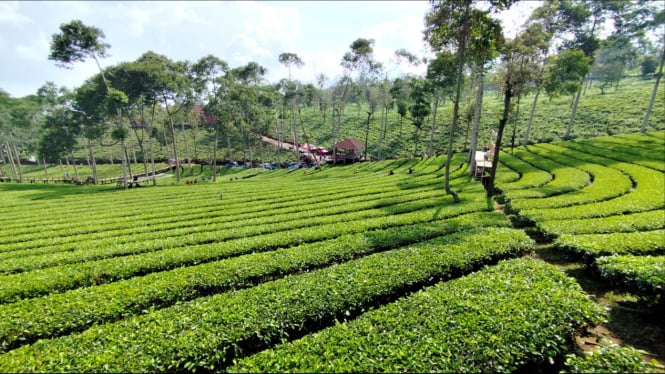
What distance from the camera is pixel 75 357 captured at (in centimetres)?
564

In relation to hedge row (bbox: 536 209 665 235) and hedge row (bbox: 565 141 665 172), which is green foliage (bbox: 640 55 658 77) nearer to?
hedge row (bbox: 565 141 665 172)

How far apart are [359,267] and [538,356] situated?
4.80 meters

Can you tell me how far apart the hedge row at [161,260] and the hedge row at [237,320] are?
13.5 ft

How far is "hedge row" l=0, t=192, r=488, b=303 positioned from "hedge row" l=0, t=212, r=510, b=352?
1355 millimetres

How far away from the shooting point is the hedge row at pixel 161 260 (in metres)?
9.19

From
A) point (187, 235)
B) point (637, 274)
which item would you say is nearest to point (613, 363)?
point (637, 274)

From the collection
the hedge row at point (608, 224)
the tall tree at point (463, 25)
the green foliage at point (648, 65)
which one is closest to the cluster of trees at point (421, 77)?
the tall tree at point (463, 25)

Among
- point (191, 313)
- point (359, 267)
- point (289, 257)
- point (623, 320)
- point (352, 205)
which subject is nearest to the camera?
point (191, 313)

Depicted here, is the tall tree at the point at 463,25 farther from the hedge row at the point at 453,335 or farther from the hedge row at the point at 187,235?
the hedge row at the point at 453,335

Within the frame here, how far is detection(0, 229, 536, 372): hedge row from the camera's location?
562cm

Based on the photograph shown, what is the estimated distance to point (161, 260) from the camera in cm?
1103

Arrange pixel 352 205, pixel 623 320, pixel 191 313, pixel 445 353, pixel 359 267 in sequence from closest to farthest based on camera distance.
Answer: pixel 445 353 < pixel 191 313 < pixel 623 320 < pixel 359 267 < pixel 352 205

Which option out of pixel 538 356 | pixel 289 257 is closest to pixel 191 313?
pixel 289 257

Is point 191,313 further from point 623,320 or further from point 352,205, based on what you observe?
point 352,205
